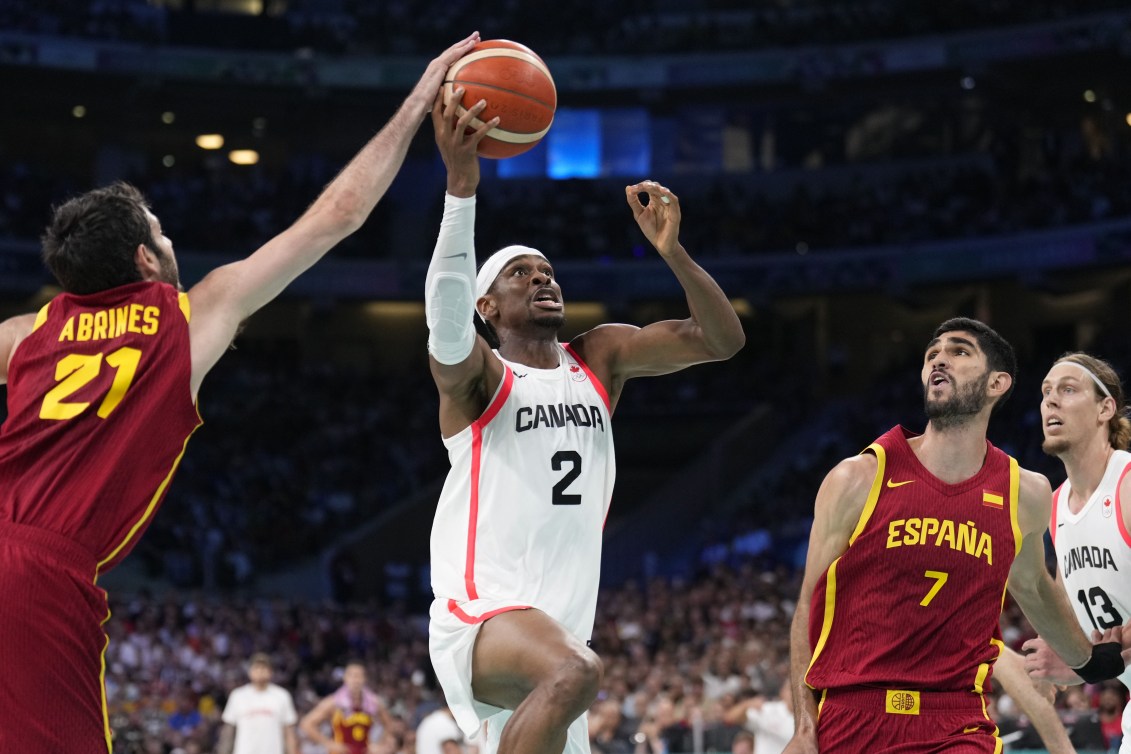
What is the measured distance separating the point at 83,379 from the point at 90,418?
0.11m

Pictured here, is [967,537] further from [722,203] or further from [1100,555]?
[722,203]

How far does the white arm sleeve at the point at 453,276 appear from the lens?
18.5ft

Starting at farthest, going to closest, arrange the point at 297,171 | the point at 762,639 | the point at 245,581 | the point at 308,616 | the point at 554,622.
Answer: the point at 297,171 < the point at 245,581 < the point at 308,616 < the point at 762,639 < the point at 554,622

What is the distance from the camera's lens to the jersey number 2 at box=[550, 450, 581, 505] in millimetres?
6031

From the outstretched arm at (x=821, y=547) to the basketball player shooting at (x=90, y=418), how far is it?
7.88 ft

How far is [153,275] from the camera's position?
14.4 feet

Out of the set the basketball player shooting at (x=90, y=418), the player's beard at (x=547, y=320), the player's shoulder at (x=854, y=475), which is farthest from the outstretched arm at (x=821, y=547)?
the basketball player shooting at (x=90, y=418)

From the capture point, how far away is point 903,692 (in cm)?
573

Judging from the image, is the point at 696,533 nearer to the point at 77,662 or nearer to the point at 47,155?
the point at 47,155

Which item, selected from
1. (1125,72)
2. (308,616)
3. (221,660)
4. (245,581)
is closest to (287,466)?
(245,581)

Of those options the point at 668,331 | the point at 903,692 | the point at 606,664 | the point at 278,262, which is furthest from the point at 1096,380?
the point at 606,664

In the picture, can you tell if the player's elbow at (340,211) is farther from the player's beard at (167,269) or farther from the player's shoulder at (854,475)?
the player's shoulder at (854,475)

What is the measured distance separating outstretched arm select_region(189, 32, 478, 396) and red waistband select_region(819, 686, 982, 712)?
2695 millimetres

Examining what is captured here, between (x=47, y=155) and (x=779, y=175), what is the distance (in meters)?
17.6
